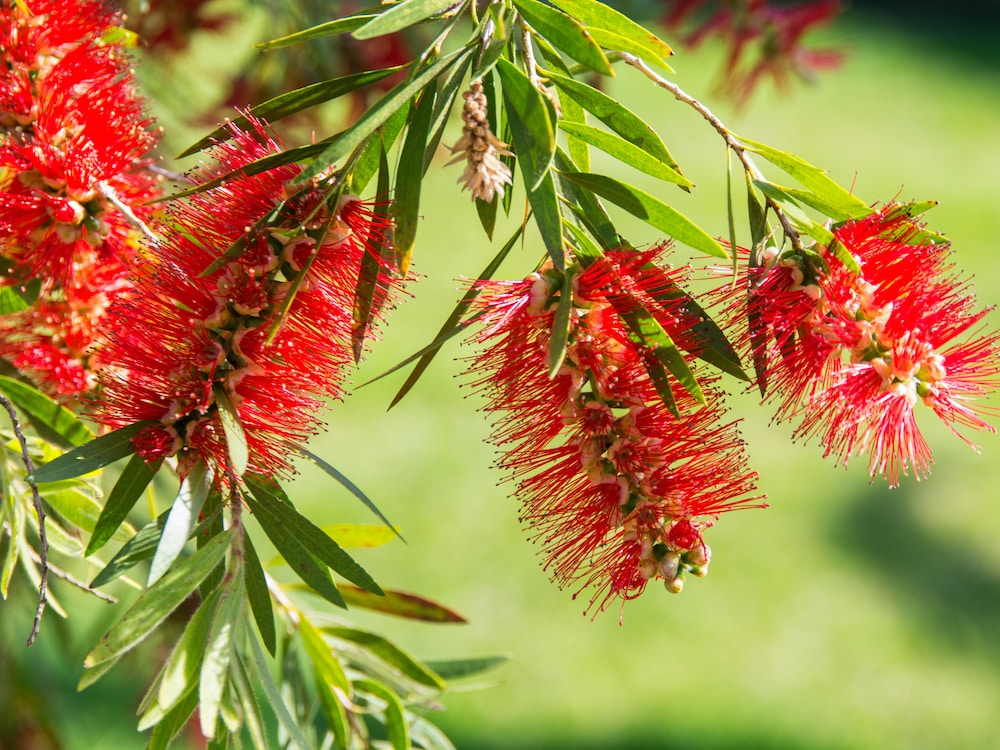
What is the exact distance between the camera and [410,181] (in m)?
0.73

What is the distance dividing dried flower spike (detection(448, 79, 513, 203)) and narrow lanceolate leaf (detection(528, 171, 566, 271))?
0.03 meters

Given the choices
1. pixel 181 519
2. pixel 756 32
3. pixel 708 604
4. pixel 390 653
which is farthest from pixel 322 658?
pixel 708 604

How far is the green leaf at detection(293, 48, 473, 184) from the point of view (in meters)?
0.65

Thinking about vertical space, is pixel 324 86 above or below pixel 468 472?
below

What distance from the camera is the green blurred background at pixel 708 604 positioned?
3035 millimetres

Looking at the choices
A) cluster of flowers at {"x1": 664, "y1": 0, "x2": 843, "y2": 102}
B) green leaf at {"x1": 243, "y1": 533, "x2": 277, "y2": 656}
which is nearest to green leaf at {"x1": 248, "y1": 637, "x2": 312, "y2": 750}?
green leaf at {"x1": 243, "y1": 533, "x2": 277, "y2": 656}

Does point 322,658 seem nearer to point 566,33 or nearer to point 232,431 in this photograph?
point 232,431

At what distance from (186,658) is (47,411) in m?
0.27

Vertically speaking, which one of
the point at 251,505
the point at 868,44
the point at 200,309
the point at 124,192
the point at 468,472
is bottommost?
the point at 251,505

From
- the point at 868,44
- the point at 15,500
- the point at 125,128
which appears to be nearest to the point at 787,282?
the point at 125,128

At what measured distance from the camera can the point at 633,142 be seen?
76cm

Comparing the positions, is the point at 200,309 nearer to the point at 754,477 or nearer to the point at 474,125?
the point at 474,125

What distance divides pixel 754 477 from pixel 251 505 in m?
0.35

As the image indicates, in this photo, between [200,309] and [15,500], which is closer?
[200,309]
